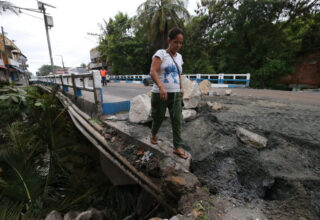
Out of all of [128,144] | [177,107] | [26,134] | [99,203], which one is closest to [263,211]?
[177,107]

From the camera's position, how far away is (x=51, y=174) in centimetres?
328

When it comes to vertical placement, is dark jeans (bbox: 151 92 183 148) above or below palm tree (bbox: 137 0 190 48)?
below

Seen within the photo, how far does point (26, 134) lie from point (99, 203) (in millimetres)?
3133

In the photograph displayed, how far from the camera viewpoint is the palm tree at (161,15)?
42.2 feet

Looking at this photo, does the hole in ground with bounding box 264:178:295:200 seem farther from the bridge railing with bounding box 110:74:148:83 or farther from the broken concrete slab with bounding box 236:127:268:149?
the bridge railing with bounding box 110:74:148:83

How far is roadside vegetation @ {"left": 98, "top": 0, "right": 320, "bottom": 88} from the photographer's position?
1215cm

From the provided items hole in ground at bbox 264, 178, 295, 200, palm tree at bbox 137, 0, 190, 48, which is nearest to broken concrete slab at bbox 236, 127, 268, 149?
hole in ground at bbox 264, 178, 295, 200

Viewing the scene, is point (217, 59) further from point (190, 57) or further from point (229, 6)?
point (229, 6)

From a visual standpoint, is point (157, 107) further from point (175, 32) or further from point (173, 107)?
point (175, 32)

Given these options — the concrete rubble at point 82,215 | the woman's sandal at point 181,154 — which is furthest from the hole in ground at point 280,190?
the concrete rubble at point 82,215

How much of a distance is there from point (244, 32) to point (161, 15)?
24.9ft

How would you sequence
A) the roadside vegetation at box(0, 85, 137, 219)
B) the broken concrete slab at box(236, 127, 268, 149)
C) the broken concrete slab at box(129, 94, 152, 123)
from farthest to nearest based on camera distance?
the broken concrete slab at box(129, 94, 152, 123) < the roadside vegetation at box(0, 85, 137, 219) < the broken concrete slab at box(236, 127, 268, 149)

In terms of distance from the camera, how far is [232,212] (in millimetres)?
1346

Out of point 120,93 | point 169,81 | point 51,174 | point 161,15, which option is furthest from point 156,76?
point 161,15
